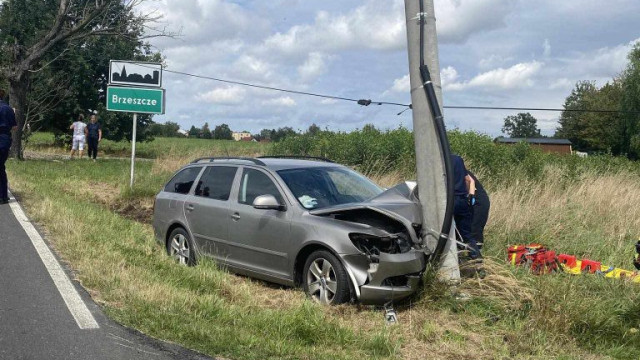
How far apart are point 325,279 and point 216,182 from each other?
8.25 ft

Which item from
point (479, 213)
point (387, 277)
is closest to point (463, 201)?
point (479, 213)

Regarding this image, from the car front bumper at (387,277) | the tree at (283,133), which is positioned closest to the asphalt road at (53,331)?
the car front bumper at (387,277)

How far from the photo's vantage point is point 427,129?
6.56 meters

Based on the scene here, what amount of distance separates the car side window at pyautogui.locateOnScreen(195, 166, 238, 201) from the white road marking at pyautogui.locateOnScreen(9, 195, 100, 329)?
1.95m

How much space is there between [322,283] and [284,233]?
78 centimetres

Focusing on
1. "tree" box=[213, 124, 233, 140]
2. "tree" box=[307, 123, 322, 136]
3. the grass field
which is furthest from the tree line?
the grass field

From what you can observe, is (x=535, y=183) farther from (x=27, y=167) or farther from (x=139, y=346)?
(x=27, y=167)

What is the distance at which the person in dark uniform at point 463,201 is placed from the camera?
7078 mm

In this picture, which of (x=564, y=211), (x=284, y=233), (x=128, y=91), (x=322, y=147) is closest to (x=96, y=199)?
(x=128, y=91)

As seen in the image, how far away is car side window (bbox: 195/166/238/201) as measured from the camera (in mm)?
7864

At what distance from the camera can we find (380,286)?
590cm

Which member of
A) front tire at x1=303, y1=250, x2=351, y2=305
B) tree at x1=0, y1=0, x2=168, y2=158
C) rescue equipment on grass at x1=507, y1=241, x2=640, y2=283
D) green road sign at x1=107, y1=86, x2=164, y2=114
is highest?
tree at x1=0, y1=0, x2=168, y2=158

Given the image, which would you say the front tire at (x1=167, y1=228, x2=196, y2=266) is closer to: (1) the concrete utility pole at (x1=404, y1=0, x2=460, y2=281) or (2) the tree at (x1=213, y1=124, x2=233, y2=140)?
(1) the concrete utility pole at (x1=404, y1=0, x2=460, y2=281)

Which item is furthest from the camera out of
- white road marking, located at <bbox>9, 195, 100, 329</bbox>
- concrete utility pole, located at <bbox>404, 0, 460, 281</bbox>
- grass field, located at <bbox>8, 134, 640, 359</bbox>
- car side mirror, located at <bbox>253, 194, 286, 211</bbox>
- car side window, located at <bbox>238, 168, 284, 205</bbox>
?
car side window, located at <bbox>238, 168, 284, 205</bbox>
